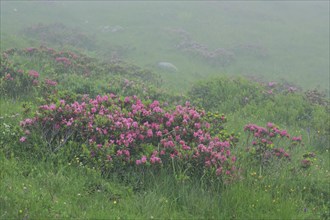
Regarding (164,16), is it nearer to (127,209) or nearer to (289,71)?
(289,71)

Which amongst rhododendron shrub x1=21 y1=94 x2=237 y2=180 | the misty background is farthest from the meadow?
the misty background

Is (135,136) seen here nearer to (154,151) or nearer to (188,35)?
(154,151)

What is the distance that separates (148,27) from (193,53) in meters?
8.47

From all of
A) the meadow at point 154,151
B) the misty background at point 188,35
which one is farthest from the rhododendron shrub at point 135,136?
the misty background at point 188,35

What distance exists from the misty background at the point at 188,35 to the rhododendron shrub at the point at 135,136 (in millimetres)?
11455

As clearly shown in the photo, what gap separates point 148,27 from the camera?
3656 cm

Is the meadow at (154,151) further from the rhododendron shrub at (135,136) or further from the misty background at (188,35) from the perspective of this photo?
the misty background at (188,35)

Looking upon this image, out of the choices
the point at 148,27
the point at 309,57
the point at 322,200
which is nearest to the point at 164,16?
the point at 148,27

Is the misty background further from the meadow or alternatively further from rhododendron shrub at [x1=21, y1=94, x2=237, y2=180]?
rhododendron shrub at [x1=21, y1=94, x2=237, y2=180]

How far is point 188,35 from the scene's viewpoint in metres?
35.0

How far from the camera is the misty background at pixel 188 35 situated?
85.4ft

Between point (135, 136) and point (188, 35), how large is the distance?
29.2 meters

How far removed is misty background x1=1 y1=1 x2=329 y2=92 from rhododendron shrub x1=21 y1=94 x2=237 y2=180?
37.6 ft

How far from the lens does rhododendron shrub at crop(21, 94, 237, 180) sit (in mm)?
6504
